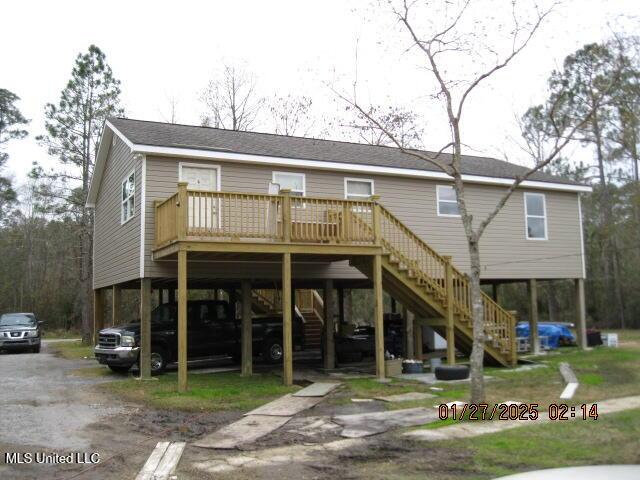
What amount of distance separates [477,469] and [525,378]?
7848 millimetres

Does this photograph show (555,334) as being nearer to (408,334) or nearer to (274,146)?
(408,334)

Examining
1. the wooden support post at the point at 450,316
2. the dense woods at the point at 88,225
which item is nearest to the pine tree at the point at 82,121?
the dense woods at the point at 88,225

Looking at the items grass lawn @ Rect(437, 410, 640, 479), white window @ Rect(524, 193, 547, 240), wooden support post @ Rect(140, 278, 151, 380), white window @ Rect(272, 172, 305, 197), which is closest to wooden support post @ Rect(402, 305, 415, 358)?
→ white window @ Rect(272, 172, 305, 197)

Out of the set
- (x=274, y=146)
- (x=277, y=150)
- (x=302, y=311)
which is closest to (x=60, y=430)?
(x=277, y=150)

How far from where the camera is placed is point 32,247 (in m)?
46.5

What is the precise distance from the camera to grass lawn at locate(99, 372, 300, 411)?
11444mm

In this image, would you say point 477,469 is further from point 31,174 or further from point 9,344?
point 31,174

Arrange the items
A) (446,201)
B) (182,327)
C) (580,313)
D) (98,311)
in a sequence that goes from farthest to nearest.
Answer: (98,311) → (580,313) → (446,201) → (182,327)

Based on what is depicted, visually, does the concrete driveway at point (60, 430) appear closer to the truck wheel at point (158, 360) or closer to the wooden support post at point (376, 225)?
the truck wheel at point (158, 360)

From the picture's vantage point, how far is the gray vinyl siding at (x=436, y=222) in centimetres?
1520

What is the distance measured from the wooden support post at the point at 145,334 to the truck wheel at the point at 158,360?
34.2 inches

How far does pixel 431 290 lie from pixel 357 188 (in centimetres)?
408

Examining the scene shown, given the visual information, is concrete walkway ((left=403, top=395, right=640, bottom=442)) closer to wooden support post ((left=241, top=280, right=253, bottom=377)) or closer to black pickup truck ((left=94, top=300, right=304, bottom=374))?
wooden support post ((left=241, top=280, right=253, bottom=377))

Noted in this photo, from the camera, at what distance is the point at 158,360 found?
15.6 meters
